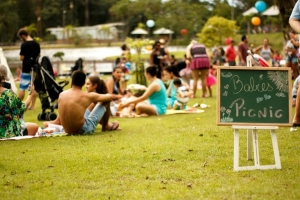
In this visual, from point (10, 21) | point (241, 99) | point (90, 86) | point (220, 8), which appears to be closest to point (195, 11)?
point (220, 8)

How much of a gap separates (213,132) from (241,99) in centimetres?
338

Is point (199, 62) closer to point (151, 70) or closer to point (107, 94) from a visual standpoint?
point (151, 70)

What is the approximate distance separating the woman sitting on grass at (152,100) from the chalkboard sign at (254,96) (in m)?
6.74

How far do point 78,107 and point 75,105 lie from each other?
0.19 feet

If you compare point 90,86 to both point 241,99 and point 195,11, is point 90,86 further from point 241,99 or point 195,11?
point 195,11

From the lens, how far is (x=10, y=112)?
31.2ft

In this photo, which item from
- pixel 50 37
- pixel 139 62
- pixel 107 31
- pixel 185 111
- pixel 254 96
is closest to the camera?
pixel 254 96

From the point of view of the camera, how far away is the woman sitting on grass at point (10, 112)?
9.39 m

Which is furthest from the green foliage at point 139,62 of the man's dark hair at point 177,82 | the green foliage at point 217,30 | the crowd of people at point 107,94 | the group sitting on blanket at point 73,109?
the green foliage at point 217,30

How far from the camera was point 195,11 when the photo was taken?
63.9 m

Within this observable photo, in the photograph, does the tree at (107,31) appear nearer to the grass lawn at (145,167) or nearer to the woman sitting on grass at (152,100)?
the woman sitting on grass at (152,100)

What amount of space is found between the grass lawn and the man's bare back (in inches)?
10.5

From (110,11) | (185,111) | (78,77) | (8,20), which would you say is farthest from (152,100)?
(110,11)

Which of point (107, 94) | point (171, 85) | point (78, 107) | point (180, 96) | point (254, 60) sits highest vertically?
point (254, 60)
